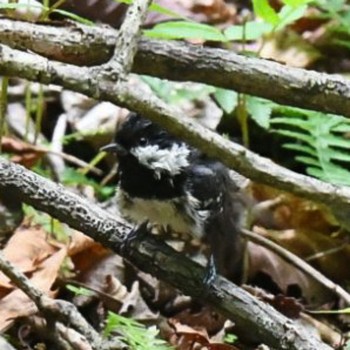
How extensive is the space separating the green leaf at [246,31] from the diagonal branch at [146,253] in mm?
821

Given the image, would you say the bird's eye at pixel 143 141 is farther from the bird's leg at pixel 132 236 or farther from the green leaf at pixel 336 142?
the green leaf at pixel 336 142

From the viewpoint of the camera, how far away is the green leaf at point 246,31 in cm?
383

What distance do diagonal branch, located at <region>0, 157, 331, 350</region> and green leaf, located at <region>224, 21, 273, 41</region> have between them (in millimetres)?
821

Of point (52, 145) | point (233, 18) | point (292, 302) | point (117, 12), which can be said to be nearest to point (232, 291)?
point (292, 302)

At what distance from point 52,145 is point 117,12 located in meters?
1.01

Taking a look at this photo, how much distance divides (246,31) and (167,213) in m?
Result: 0.90

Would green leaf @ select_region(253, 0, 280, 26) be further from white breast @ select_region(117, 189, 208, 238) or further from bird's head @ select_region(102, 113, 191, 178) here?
white breast @ select_region(117, 189, 208, 238)

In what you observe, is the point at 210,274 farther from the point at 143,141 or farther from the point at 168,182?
the point at 143,141

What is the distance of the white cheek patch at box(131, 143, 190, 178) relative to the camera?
3.46 metres

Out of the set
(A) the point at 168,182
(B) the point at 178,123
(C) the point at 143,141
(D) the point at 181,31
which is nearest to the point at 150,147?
(C) the point at 143,141

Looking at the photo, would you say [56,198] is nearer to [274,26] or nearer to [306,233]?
[274,26]

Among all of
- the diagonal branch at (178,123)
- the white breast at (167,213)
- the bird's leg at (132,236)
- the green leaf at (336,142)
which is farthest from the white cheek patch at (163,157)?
the diagonal branch at (178,123)

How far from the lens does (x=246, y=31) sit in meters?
3.99

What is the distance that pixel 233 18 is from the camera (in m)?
6.35
